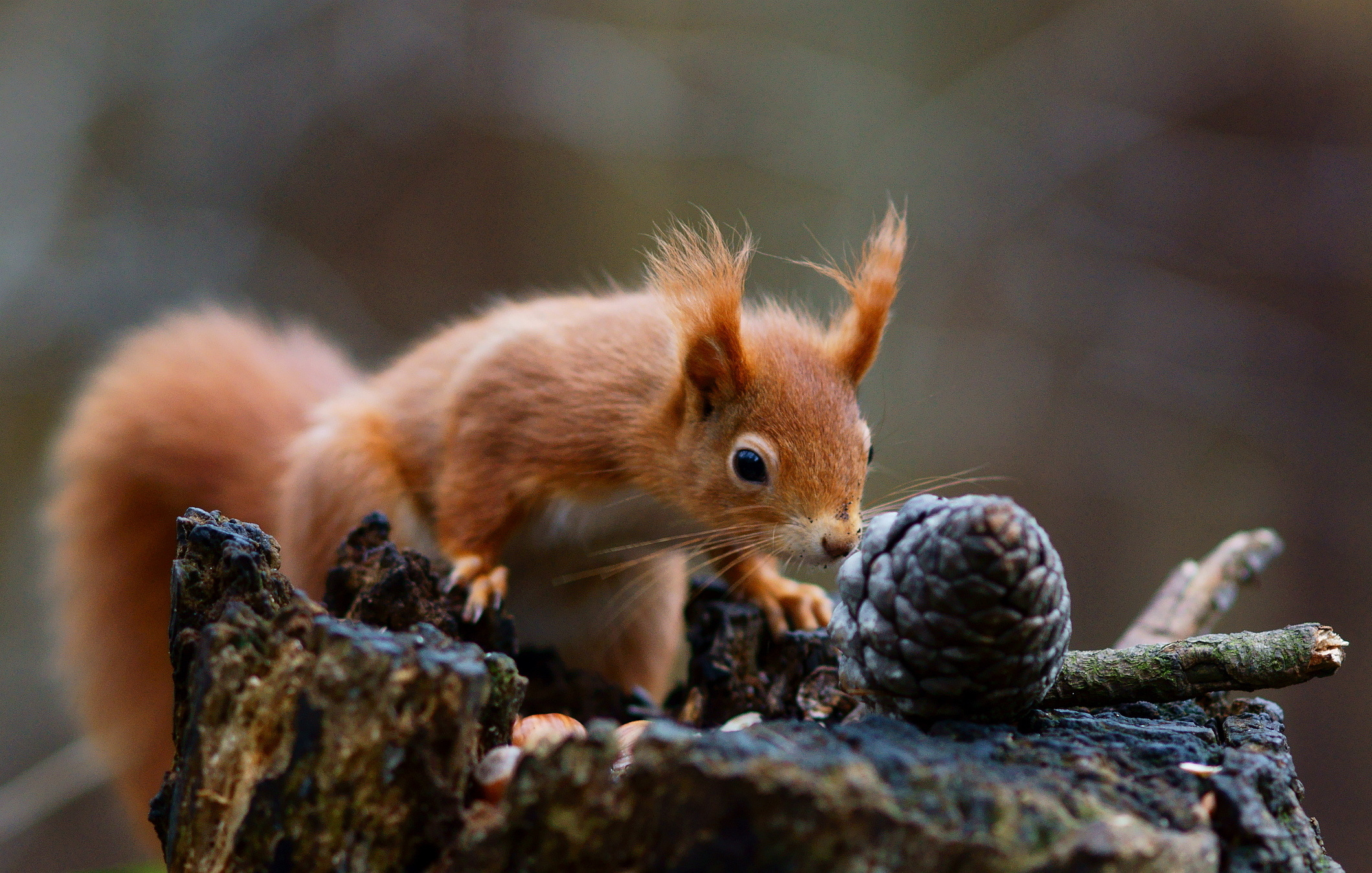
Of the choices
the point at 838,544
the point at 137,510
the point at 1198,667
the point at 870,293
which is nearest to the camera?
the point at 1198,667

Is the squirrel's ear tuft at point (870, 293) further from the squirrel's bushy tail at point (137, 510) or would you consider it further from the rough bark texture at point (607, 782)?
the squirrel's bushy tail at point (137, 510)

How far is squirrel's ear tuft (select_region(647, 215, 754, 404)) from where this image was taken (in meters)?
0.97

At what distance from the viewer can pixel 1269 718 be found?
2.05ft

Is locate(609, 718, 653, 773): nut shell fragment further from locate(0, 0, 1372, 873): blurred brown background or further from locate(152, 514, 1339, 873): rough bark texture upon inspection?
locate(0, 0, 1372, 873): blurred brown background

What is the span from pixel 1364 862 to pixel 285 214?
3.04 m

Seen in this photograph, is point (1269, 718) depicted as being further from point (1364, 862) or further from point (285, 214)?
point (285, 214)

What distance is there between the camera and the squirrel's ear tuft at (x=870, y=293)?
1.03 metres

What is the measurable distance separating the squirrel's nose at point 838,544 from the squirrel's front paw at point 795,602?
124 mm

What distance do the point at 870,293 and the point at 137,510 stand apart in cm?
97

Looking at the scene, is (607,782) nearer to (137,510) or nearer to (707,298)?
(707,298)

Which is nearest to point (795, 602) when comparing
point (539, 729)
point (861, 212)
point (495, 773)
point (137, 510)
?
point (539, 729)

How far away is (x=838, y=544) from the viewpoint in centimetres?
92

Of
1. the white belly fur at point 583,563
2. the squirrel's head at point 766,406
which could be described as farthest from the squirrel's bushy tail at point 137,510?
the squirrel's head at point 766,406

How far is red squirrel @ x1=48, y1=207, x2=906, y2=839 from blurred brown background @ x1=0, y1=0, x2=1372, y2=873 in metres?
1.23
